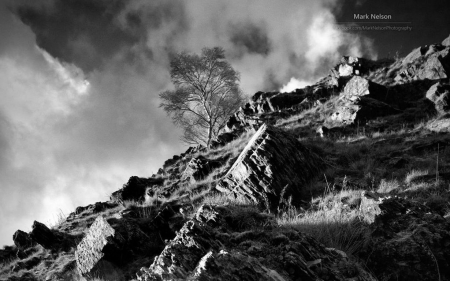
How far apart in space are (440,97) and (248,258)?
47.8ft

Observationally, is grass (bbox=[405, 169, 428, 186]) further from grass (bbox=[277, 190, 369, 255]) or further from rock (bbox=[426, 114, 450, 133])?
rock (bbox=[426, 114, 450, 133])

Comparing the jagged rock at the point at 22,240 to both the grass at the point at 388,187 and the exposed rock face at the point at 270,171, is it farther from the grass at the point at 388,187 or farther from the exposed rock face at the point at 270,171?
the grass at the point at 388,187

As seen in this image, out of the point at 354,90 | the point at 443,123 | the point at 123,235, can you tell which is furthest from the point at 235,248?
the point at 354,90

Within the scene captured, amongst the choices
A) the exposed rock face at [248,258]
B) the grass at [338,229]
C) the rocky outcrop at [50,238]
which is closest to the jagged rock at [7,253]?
the rocky outcrop at [50,238]

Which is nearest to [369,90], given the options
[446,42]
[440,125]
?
[440,125]

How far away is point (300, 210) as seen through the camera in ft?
19.7

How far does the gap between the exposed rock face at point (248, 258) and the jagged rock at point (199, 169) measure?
8.19 metres

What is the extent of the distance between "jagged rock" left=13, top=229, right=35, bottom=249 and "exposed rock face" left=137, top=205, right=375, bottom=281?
10684 millimetres

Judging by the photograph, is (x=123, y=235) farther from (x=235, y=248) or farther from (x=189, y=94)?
(x=189, y=94)

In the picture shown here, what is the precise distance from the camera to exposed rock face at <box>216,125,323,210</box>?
672 centimetres

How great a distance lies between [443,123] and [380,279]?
10.7 meters

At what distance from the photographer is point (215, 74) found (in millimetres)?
24781

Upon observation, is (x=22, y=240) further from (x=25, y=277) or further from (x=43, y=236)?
(x=25, y=277)

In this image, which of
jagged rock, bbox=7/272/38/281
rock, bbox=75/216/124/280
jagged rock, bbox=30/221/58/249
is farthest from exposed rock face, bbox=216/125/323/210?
jagged rock, bbox=30/221/58/249
